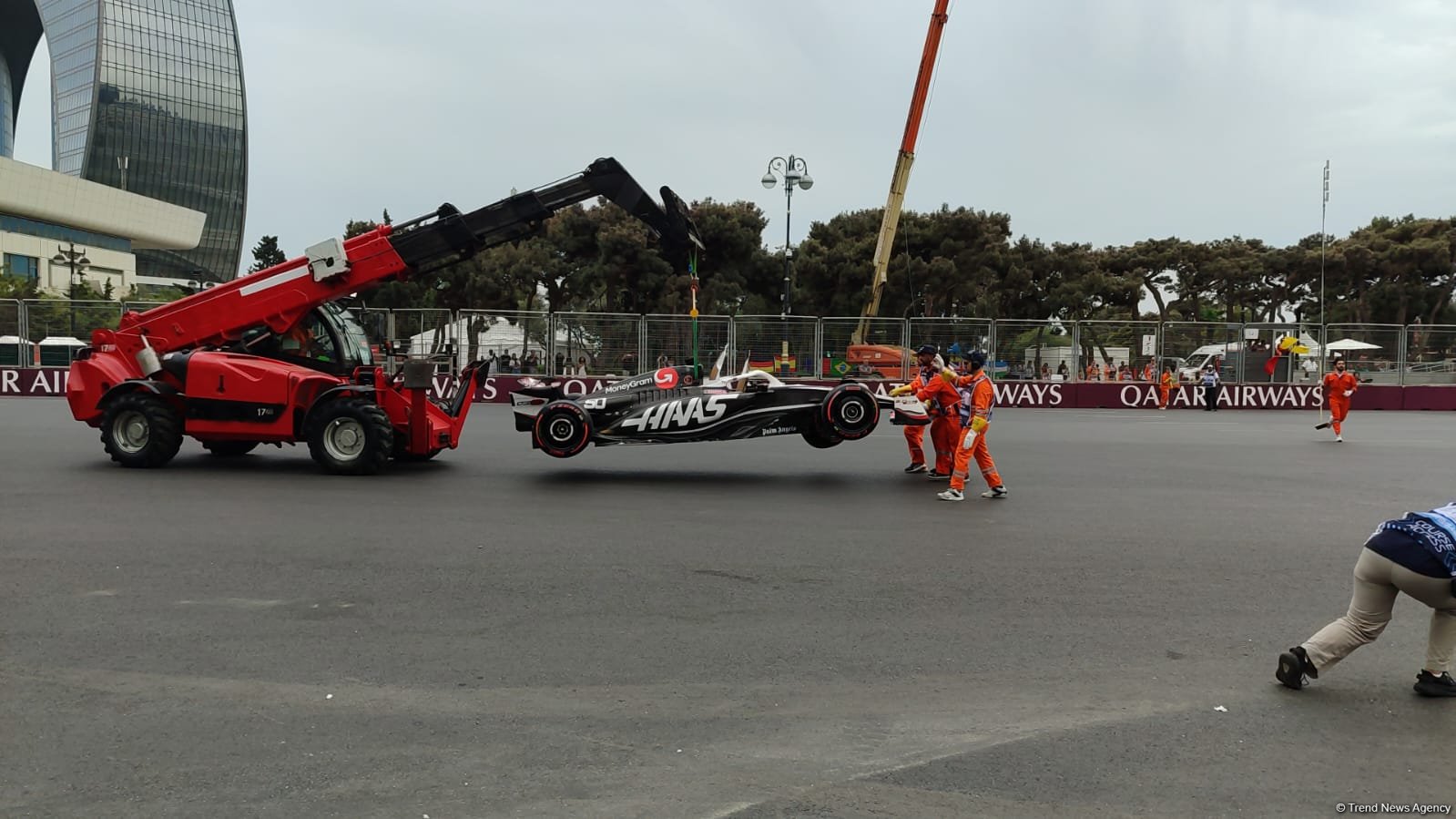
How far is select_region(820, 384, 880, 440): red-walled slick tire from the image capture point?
37.4 feet

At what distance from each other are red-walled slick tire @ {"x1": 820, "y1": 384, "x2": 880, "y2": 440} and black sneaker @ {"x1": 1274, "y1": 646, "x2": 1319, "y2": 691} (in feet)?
22.7

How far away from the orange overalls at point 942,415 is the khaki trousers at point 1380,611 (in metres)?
7.00

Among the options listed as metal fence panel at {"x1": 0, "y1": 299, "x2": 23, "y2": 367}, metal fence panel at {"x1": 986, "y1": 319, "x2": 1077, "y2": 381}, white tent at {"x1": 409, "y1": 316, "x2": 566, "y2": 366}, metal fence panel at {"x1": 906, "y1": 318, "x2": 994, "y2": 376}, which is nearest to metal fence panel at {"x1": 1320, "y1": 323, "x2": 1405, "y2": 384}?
metal fence panel at {"x1": 986, "y1": 319, "x2": 1077, "y2": 381}

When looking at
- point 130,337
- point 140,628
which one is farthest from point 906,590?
point 130,337

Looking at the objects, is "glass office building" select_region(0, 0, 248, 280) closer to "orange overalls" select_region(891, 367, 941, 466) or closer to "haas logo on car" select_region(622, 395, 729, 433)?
"haas logo on car" select_region(622, 395, 729, 433)

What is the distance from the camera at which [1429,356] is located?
31.8 m

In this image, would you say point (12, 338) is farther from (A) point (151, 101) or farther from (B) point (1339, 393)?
(A) point (151, 101)

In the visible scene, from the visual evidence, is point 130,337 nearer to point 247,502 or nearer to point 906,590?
point 247,502

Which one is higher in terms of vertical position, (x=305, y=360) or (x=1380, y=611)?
(x=305, y=360)

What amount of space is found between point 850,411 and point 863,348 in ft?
63.9

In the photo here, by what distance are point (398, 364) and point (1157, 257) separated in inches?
1944

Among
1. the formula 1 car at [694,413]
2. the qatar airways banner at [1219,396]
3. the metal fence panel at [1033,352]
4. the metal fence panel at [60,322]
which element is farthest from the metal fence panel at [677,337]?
the formula 1 car at [694,413]

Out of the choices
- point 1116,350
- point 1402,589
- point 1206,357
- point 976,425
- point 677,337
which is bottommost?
point 1402,589

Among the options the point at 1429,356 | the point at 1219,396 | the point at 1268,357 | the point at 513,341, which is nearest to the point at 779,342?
the point at 513,341
